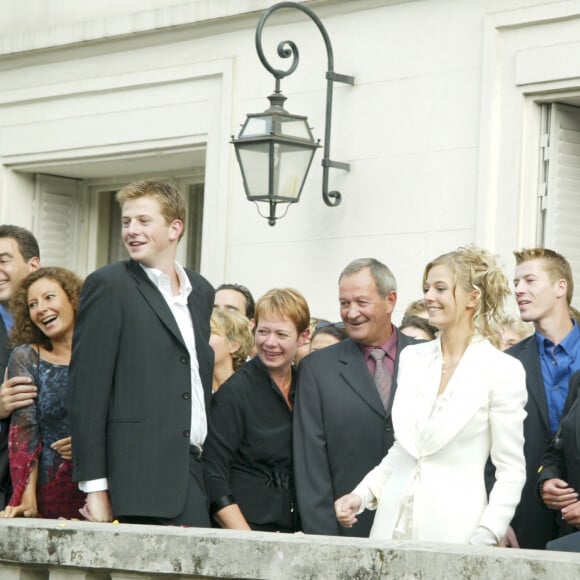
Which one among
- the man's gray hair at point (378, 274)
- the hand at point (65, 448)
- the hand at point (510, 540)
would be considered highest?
the man's gray hair at point (378, 274)

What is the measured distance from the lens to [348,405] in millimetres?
6043

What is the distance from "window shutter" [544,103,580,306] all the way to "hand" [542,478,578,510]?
11.3 feet

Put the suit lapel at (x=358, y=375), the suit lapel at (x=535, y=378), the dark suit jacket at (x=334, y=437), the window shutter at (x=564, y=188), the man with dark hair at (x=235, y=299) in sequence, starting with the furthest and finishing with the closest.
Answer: the window shutter at (x=564, y=188)
the man with dark hair at (x=235, y=299)
the suit lapel at (x=535, y=378)
the suit lapel at (x=358, y=375)
the dark suit jacket at (x=334, y=437)

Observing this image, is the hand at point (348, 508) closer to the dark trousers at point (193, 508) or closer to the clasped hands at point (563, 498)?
the dark trousers at point (193, 508)

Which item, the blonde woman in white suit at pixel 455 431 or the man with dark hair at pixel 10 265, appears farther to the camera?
the man with dark hair at pixel 10 265

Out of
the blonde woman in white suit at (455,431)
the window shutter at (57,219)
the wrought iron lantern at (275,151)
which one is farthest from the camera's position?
the window shutter at (57,219)

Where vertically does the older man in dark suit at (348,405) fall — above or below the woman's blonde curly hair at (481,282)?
below

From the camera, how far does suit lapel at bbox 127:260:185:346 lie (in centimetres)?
554

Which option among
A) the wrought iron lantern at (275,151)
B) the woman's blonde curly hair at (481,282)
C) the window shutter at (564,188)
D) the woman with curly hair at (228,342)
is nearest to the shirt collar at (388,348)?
the woman's blonde curly hair at (481,282)

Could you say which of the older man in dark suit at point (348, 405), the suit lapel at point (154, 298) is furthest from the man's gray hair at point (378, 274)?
the suit lapel at point (154, 298)

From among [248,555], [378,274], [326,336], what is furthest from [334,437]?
[248,555]

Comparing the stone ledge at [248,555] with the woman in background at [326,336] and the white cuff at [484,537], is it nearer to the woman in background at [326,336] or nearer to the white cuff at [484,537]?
the white cuff at [484,537]

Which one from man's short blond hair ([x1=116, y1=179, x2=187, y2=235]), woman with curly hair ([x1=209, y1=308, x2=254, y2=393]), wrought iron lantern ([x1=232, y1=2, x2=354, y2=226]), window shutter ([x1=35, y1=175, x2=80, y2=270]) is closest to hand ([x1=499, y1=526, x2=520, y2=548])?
woman with curly hair ([x1=209, y1=308, x2=254, y2=393])

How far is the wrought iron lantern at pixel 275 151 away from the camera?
9.34m
